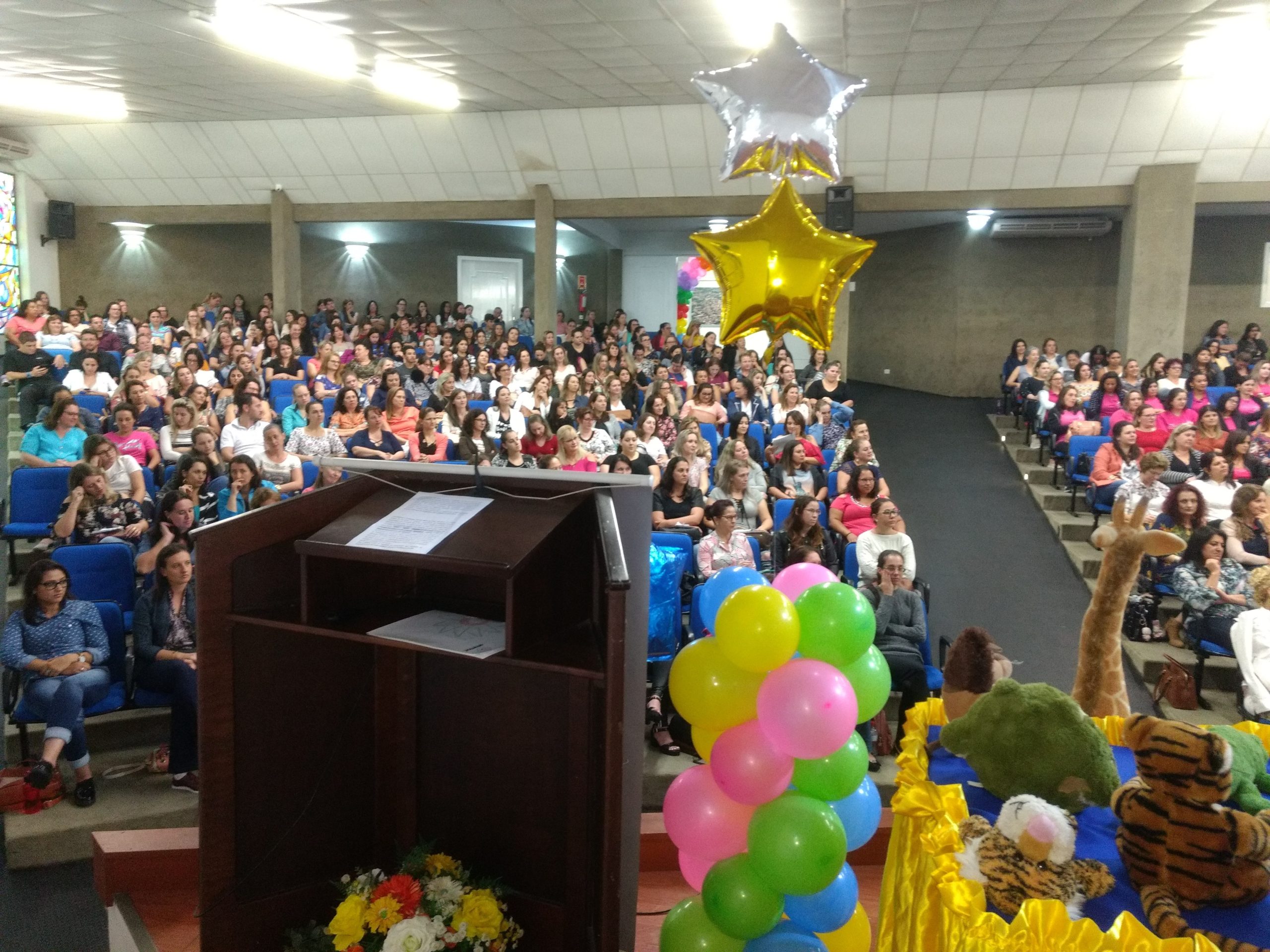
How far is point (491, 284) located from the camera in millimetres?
15953

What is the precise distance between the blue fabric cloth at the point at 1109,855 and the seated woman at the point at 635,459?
3.67m

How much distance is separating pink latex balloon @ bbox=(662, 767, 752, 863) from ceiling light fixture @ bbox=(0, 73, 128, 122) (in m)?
9.83

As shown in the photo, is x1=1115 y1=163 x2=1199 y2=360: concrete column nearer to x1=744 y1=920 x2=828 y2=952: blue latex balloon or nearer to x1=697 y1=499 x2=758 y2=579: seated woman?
x1=697 y1=499 x2=758 y2=579: seated woman

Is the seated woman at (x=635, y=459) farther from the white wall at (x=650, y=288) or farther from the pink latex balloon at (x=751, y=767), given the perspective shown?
the white wall at (x=650, y=288)

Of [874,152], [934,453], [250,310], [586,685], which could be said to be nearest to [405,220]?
[250,310]

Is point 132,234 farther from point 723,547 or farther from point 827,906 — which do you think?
point 827,906

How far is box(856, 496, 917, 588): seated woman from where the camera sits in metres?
4.93

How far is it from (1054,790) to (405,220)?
11356 millimetres

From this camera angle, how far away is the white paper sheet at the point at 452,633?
1.60 m

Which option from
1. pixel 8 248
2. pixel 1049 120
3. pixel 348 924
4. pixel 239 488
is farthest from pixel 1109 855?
pixel 8 248

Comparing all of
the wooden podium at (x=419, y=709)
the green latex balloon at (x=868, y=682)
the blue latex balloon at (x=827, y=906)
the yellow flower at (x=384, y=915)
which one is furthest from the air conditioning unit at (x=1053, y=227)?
the yellow flower at (x=384, y=915)

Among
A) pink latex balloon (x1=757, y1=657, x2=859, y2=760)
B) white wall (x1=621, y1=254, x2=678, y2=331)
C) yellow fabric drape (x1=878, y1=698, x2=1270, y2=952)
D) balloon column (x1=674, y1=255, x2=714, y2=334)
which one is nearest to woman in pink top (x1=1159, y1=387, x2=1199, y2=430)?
yellow fabric drape (x1=878, y1=698, x2=1270, y2=952)

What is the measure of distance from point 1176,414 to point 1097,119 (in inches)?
138

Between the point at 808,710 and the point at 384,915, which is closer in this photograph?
the point at 384,915
